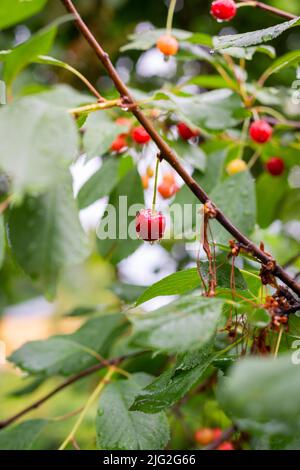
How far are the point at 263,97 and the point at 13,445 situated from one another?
0.90m

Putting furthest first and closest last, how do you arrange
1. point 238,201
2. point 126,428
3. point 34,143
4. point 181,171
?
1. point 238,201
2. point 126,428
3. point 181,171
4. point 34,143

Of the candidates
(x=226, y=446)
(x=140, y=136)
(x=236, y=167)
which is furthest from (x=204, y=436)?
(x=140, y=136)

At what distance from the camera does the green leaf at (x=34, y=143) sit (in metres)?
0.50

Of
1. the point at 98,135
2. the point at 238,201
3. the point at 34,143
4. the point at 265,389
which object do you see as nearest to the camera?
the point at 265,389

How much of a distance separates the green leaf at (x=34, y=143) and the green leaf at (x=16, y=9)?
133mm

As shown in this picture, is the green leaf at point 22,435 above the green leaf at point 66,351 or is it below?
below

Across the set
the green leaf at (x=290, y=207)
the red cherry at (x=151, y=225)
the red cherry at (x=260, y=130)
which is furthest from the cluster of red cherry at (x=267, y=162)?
the red cherry at (x=151, y=225)

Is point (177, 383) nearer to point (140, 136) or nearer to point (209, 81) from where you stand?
point (140, 136)

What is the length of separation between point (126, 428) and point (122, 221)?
1.29 feet

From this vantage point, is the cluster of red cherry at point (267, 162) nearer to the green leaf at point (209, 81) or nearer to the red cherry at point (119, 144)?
the green leaf at point (209, 81)

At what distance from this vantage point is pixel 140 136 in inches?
47.7

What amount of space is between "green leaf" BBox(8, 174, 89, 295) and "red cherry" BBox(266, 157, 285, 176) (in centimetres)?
91
